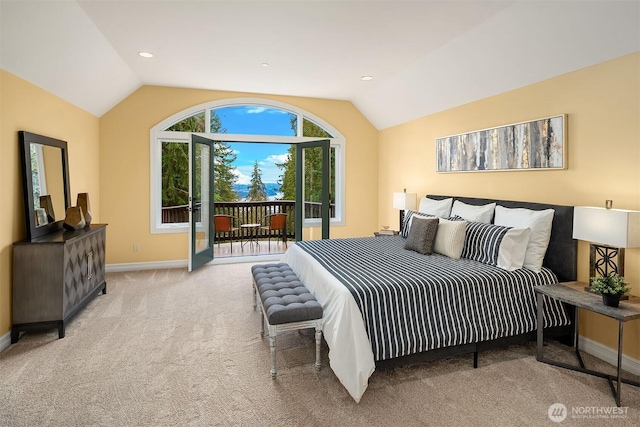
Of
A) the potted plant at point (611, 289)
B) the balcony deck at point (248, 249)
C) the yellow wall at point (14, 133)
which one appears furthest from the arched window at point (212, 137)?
the potted plant at point (611, 289)

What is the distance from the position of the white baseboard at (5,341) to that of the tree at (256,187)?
836 centimetres

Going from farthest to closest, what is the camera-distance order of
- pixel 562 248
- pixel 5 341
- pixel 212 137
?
pixel 212 137 → pixel 562 248 → pixel 5 341

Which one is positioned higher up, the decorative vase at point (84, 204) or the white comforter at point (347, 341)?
the decorative vase at point (84, 204)

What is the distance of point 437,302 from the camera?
2568mm

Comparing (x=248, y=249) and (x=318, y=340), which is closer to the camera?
(x=318, y=340)

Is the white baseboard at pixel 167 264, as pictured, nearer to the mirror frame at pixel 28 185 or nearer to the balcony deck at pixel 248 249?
the balcony deck at pixel 248 249

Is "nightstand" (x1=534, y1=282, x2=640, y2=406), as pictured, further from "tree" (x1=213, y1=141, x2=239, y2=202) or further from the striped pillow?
"tree" (x1=213, y1=141, x2=239, y2=202)

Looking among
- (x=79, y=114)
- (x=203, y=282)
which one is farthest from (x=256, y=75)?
(x=203, y=282)

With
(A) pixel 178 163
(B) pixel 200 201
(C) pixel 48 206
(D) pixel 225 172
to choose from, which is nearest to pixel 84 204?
(C) pixel 48 206

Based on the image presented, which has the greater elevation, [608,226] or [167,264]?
[608,226]

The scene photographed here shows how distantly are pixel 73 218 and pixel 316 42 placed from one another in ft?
10.5

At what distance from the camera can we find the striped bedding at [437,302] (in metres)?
2.43

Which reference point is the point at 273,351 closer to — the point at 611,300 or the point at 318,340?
the point at 318,340

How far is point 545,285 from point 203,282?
13.2ft
